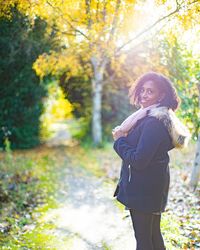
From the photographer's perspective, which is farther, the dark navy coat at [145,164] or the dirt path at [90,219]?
the dirt path at [90,219]

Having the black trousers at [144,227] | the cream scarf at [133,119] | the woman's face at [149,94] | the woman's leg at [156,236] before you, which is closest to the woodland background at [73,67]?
the woman's leg at [156,236]

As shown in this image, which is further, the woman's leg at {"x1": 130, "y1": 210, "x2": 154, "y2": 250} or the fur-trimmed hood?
the woman's leg at {"x1": 130, "y1": 210, "x2": 154, "y2": 250}

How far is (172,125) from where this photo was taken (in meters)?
2.74

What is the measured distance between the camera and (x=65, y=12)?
5.54m

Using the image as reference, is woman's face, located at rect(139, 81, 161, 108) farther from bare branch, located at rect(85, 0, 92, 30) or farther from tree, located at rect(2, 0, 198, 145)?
bare branch, located at rect(85, 0, 92, 30)

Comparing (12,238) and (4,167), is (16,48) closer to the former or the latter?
(4,167)

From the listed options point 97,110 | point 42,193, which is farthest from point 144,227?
point 97,110

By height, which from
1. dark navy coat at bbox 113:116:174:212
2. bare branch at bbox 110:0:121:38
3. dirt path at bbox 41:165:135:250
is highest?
bare branch at bbox 110:0:121:38

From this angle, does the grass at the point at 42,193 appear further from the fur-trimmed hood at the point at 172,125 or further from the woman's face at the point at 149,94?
the woman's face at the point at 149,94

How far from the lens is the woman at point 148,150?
2.64 meters

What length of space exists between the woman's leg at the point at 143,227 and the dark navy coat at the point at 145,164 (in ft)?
0.28

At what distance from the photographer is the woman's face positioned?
2.88 meters

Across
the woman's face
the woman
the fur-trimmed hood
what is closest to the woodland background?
the woman

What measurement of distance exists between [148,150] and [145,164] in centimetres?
13
